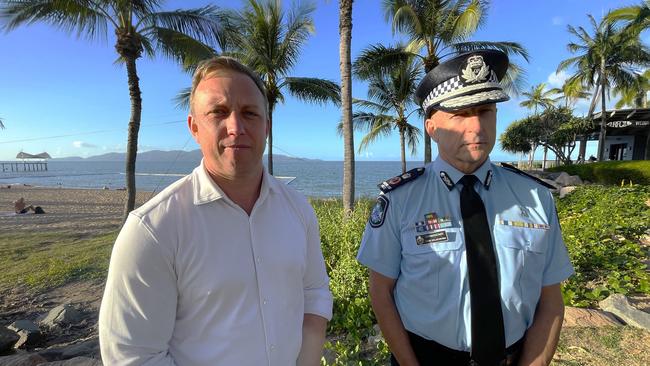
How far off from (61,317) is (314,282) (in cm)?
484

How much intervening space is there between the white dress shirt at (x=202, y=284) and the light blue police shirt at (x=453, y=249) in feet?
1.62

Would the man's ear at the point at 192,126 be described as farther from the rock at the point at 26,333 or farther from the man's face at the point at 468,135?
the rock at the point at 26,333

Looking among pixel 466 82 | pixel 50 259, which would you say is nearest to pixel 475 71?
pixel 466 82

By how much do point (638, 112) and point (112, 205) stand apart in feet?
108

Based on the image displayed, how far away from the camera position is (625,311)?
2973 mm

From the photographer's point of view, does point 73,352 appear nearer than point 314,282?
No

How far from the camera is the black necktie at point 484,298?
57.4 inches

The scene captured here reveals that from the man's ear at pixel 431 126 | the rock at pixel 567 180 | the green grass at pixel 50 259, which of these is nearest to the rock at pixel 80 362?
the man's ear at pixel 431 126

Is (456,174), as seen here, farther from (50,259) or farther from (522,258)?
(50,259)

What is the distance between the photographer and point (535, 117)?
29266 mm

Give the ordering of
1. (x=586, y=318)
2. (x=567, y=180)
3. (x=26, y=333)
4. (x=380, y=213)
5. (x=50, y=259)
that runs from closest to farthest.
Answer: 1. (x=380, y=213)
2. (x=586, y=318)
3. (x=26, y=333)
4. (x=50, y=259)
5. (x=567, y=180)

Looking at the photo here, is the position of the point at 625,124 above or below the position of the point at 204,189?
above

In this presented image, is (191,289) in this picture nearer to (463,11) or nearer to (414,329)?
(414,329)

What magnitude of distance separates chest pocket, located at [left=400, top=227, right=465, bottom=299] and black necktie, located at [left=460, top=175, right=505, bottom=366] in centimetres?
5
